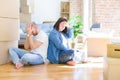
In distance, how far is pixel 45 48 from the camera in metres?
3.98

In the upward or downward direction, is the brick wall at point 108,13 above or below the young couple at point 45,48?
above

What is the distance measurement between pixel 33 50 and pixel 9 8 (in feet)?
2.48

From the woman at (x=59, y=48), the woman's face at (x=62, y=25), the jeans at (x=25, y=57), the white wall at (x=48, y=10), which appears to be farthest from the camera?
the white wall at (x=48, y=10)

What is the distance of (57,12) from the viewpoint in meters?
7.60

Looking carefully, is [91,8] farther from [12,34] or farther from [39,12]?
[12,34]

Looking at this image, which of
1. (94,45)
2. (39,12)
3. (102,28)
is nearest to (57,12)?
(39,12)

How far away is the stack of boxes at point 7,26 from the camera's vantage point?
12.6ft

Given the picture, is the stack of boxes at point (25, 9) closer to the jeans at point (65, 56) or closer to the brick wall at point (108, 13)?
the brick wall at point (108, 13)

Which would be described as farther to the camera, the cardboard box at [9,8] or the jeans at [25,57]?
the cardboard box at [9,8]

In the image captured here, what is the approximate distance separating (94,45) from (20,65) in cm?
220

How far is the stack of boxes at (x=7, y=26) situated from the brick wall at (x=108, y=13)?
3242 mm

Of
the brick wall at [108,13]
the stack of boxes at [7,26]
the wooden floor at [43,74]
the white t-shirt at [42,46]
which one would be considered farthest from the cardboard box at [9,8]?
the brick wall at [108,13]

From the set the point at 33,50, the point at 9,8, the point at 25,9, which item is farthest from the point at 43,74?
the point at 25,9

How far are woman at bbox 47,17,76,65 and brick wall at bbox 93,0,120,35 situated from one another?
3.03m
